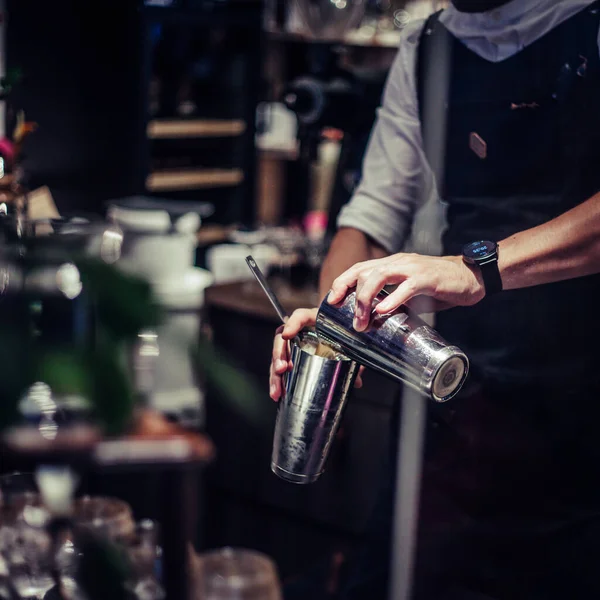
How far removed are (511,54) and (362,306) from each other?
519mm

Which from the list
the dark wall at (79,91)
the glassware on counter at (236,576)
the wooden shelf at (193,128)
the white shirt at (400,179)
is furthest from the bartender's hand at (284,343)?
the wooden shelf at (193,128)

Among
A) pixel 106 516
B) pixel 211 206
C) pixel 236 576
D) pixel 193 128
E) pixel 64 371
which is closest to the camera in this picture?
pixel 64 371

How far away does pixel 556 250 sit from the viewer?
100 centimetres

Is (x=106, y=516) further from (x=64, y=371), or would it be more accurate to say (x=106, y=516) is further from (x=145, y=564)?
(x=64, y=371)

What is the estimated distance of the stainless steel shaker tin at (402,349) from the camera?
2.91 ft

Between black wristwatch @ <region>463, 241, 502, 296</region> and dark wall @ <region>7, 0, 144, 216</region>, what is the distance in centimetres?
185

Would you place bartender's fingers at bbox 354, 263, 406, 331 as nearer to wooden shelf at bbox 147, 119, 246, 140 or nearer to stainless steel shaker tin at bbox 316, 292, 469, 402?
stainless steel shaker tin at bbox 316, 292, 469, 402

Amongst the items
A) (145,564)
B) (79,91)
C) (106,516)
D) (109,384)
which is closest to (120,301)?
(109,384)

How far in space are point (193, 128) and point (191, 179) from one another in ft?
0.76

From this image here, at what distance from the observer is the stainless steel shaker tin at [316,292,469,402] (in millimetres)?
888

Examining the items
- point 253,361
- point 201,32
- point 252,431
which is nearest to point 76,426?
point 253,361

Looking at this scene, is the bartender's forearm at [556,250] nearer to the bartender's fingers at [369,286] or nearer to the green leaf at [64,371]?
the bartender's fingers at [369,286]

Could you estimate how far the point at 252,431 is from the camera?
271 cm

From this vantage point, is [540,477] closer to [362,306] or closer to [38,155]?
[362,306]
